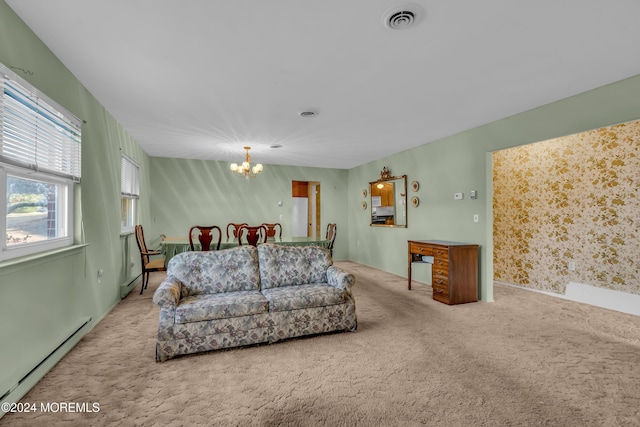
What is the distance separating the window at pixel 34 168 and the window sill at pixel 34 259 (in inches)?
2.2

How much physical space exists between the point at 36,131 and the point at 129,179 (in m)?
2.85

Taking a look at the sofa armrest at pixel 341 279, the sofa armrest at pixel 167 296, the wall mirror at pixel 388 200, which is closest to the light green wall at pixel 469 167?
the wall mirror at pixel 388 200

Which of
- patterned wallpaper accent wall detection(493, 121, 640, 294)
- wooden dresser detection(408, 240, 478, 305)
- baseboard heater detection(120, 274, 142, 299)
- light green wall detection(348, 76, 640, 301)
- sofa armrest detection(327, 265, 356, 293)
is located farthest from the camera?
baseboard heater detection(120, 274, 142, 299)

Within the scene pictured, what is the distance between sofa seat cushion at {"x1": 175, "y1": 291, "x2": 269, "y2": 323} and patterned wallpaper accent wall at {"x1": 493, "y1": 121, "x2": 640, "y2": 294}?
4536mm

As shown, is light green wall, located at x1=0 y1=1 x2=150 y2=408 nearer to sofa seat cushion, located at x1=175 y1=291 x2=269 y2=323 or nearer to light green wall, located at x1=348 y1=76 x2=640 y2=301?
sofa seat cushion, located at x1=175 y1=291 x2=269 y2=323

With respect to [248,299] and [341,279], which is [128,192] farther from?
[341,279]

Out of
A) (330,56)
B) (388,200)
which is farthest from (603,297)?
(330,56)

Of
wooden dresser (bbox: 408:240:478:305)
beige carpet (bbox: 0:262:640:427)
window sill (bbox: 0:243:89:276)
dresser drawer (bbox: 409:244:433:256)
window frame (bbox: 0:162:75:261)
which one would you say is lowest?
beige carpet (bbox: 0:262:640:427)

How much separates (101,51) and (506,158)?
587 cm

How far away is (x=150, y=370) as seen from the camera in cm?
243

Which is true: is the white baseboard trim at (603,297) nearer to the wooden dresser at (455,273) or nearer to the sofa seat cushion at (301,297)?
the wooden dresser at (455,273)

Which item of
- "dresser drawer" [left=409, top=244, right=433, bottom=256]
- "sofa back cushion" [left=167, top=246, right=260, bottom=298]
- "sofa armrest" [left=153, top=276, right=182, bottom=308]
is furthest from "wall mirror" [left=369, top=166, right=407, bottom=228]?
"sofa armrest" [left=153, top=276, right=182, bottom=308]

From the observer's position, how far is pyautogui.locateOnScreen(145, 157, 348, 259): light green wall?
22.1 ft

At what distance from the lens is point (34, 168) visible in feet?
7.45
